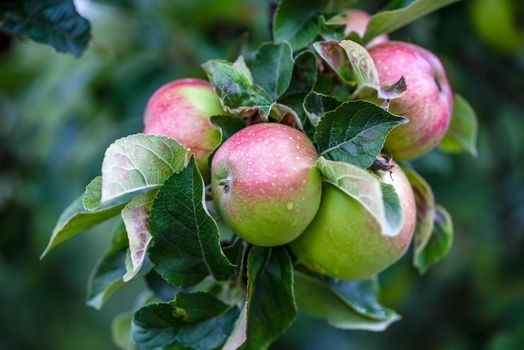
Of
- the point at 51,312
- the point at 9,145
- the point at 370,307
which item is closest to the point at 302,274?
the point at 370,307

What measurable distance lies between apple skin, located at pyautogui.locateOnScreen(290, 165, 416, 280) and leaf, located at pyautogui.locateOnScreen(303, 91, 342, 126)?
0.36 feet

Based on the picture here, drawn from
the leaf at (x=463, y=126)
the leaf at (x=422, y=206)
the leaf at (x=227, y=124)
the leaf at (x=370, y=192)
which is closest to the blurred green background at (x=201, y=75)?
the leaf at (x=463, y=126)

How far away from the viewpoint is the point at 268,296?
0.99m

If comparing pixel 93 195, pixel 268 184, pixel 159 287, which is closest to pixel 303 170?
pixel 268 184

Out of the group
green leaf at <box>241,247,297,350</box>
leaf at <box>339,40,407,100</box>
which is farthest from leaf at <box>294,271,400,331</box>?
leaf at <box>339,40,407,100</box>

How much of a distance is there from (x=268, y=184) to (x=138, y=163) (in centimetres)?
16

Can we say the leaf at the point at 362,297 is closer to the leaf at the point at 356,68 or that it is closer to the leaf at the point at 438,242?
the leaf at the point at 438,242

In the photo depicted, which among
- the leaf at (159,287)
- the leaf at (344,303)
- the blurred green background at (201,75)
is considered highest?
the leaf at (159,287)

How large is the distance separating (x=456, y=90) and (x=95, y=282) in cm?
131

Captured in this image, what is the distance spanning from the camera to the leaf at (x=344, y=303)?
1.08 meters

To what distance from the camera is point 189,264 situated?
3.19 ft

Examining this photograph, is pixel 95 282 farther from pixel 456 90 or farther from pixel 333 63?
pixel 456 90

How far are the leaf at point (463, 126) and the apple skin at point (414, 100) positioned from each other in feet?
0.53

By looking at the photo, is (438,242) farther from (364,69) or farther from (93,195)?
(93,195)
